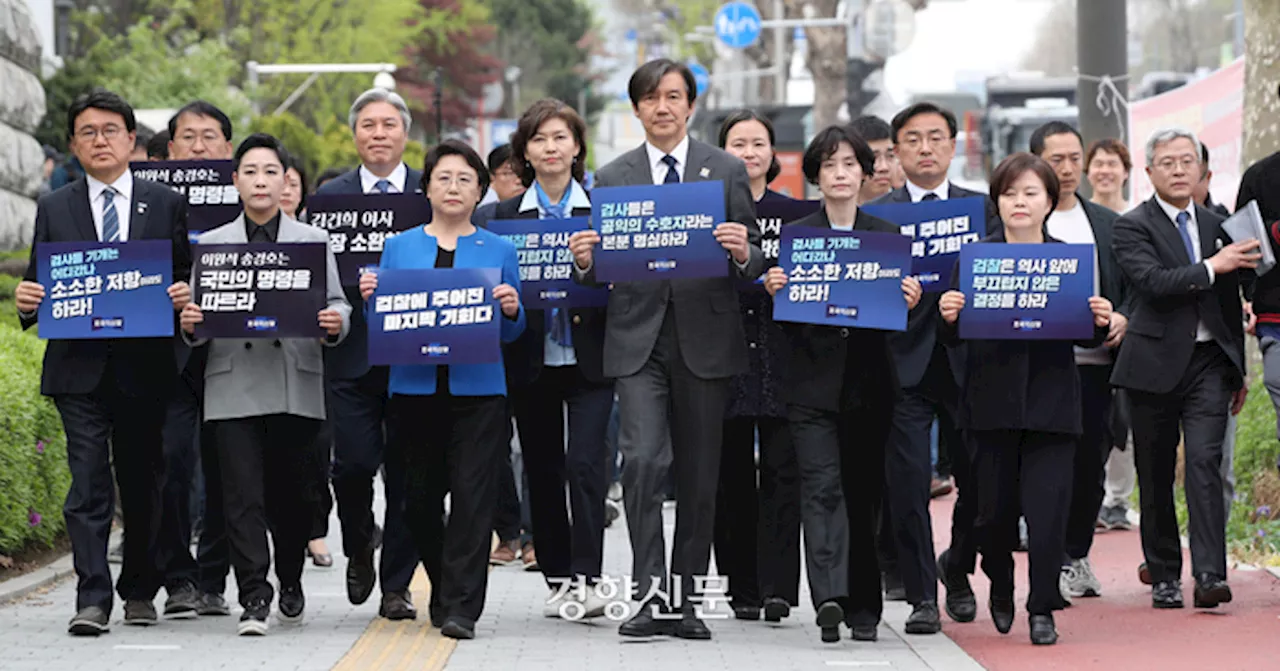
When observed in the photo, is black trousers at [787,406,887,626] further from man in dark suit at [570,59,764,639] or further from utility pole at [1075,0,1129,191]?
utility pole at [1075,0,1129,191]

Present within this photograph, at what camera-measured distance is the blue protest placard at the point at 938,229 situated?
1011 centimetres

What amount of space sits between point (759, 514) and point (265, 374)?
91.8 inches

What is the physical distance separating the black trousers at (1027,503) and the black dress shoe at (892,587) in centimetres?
139

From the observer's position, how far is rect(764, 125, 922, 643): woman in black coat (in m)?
9.55

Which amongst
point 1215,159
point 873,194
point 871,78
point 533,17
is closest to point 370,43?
point 871,78

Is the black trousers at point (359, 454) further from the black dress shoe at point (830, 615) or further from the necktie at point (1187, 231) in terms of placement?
the necktie at point (1187, 231)

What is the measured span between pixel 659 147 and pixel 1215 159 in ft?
29.6

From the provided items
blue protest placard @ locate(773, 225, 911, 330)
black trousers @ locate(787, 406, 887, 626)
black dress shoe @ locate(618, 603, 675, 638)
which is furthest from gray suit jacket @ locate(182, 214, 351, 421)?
black trousers @ locate(787, 406, 887, 626)

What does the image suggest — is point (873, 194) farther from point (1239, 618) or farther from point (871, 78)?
point (871, 78)

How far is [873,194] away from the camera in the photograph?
12.7m

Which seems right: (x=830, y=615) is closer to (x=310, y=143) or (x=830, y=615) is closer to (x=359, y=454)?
(x=359, y=454)

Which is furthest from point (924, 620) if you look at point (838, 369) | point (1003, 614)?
point (838, 369)

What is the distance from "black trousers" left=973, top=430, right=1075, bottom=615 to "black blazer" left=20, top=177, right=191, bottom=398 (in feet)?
11.9

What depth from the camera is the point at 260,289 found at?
9.67m
